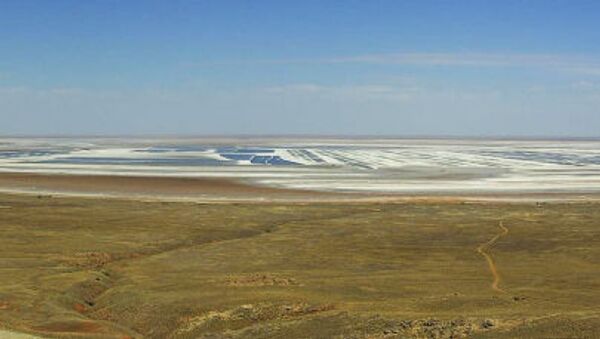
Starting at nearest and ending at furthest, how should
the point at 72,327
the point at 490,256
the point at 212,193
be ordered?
the point at 72,327
the point at 490,256
the point at 212,193

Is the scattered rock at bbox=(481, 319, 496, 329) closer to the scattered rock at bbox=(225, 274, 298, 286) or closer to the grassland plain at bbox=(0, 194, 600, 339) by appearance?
the grassland plain at bbox=(0, 194, 600, 339)

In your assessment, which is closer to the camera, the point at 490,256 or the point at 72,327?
the point at 72,327

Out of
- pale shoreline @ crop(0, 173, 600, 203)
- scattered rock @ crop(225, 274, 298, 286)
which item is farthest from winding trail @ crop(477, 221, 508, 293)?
pale shoreline @ crop(0, 173, 600, 203)

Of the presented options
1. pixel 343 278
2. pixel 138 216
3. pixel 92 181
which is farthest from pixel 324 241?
pixel 92 181

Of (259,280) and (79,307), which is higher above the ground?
(259,280)

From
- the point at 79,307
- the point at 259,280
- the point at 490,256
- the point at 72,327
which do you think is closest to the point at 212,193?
the point at 490,256

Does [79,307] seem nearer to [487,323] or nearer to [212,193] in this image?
[487,323]

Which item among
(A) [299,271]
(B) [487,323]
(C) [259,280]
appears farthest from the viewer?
(A) [299,271]
